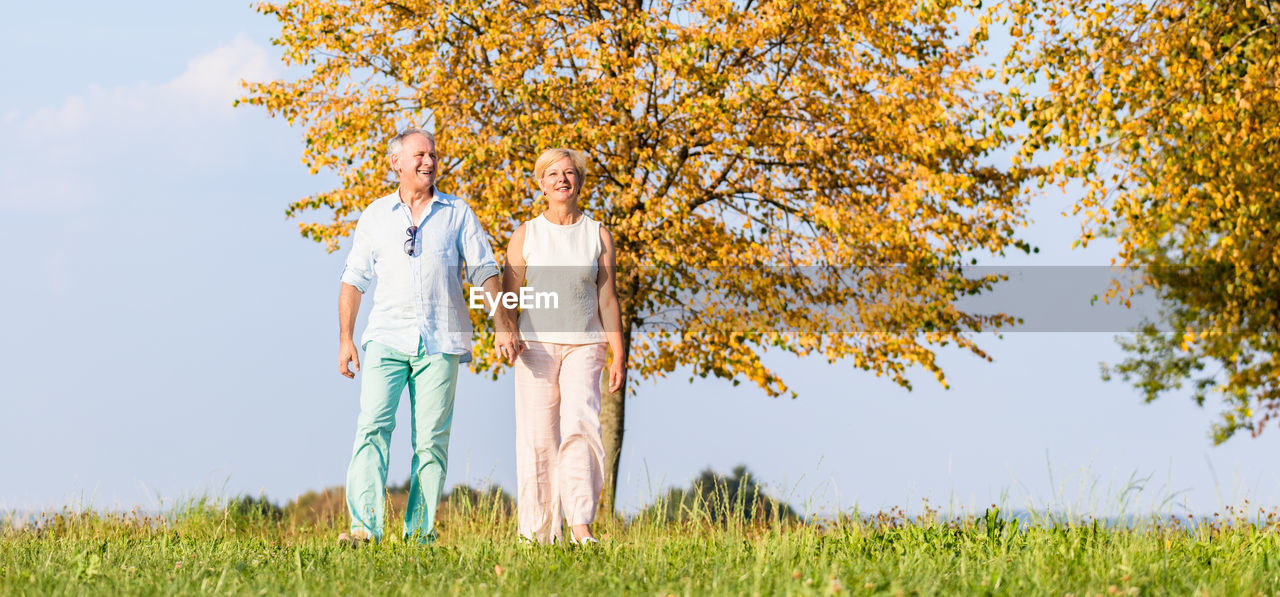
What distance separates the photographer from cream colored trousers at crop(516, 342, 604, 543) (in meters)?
6.06

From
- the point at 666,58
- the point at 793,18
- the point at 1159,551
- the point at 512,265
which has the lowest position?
the point at 1159,551

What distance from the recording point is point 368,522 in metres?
6.04

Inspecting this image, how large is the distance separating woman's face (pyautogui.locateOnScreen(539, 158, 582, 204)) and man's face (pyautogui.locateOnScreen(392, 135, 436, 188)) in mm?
708

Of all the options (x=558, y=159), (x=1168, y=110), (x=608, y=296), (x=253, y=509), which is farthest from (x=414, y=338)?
(x=1168, y=110)

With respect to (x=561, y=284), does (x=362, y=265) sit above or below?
above

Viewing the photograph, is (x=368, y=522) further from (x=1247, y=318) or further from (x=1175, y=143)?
(x=1247, y=318)

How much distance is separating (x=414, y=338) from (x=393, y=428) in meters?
0.56

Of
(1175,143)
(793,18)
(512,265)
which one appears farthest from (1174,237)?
(512,265)

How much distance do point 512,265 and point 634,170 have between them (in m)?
6.00

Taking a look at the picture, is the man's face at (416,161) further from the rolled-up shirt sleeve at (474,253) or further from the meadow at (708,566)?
the meadow at (708,566)

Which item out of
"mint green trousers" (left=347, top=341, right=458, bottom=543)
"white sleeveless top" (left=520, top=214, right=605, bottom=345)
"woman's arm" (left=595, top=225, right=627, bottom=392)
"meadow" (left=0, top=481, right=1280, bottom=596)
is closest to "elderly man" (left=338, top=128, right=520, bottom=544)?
"mint green trousers" (left=347, top=341, right=458, bottom=543)

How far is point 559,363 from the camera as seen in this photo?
6.16 m

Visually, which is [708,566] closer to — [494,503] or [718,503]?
[718,503]

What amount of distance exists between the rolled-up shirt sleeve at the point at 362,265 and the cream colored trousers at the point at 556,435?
1097mm
